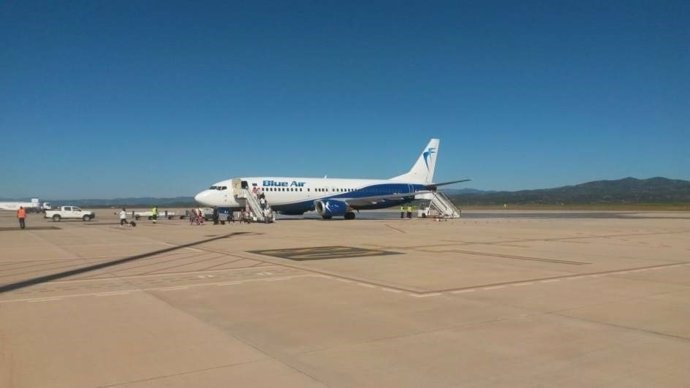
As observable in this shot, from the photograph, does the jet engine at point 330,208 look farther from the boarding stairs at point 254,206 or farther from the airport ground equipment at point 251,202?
the boarding stairs at point 254,206

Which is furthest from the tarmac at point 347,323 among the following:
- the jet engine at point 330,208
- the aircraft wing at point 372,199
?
the aircraft wing at point 372,199

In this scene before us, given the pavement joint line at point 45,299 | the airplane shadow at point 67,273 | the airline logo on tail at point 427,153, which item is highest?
the airline logo on tail at point 427,153

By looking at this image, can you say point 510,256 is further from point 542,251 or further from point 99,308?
point 99,308

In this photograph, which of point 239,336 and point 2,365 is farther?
point 239,336

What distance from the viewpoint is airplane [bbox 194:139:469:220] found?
146 feet

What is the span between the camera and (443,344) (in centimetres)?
639

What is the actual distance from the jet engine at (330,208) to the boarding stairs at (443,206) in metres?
9.11

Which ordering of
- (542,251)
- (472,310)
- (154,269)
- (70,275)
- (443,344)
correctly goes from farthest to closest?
(542,251), (154,269), (70,275), (472,310), (443,344)

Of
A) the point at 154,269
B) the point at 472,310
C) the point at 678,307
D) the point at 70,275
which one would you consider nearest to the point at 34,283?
the point at 70,275

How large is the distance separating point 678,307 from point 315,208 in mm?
39588

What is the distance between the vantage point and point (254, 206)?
42.6 m

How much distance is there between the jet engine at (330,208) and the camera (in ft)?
151

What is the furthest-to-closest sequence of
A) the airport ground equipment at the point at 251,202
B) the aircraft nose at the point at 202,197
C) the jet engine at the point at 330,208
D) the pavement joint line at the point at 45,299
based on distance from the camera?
1. the jet engine at the point at 330,208
2. the aircraft nose at the point at 202,197
3. the airport ground equipment at the point at 251,202
4. the pavement joint line at the point at 45,299

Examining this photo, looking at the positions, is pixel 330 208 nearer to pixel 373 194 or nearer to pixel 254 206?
pixel 373 194
